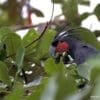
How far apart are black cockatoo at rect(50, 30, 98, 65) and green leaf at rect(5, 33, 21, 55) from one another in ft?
0.18

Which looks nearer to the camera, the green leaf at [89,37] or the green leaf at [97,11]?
the green leaf at [89,37]

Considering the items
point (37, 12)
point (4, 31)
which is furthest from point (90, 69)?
point (37, 12)

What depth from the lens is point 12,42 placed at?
0.46 meters

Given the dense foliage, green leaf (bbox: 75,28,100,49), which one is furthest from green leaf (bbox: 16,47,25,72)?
green leaf (bbox: 75,28,100,49)

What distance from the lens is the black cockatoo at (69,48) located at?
18.8 inches

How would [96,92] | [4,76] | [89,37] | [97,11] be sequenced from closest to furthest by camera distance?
[96,92]
[4,76]
[89,37]
[97,11]

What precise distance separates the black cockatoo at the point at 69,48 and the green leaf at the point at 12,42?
0.18ft

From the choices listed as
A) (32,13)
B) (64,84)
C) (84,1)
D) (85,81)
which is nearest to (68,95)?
(64,84)

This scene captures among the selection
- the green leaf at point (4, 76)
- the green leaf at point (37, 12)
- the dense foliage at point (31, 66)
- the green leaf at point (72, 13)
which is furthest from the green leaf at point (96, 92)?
the green leaf at point (37, 12)

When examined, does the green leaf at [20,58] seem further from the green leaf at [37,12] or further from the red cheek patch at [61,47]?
the green leaf at [37,12]

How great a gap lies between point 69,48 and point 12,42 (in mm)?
93

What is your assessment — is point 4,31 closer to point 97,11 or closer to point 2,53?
point 2,53

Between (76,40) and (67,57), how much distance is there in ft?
0.15

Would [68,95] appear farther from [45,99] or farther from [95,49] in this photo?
[95,49]
